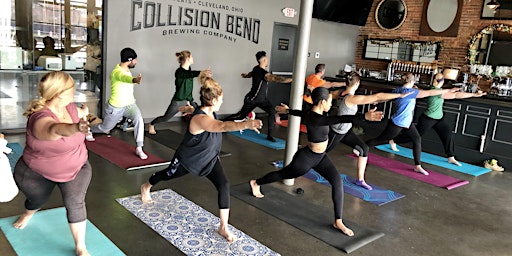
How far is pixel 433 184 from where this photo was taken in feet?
17.6

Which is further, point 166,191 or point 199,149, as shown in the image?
point 166,191

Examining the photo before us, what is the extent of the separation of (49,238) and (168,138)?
3527 mm

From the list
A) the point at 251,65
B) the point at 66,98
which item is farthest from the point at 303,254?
the point at 251,65

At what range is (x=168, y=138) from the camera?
6.57 metres

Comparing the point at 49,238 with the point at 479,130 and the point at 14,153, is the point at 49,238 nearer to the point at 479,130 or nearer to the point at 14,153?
the point at 14,153

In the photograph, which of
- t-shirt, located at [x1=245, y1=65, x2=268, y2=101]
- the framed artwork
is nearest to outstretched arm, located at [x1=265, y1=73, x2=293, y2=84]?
t-shirt, located at [x1=245, y1=65, x2=268, y2=101]

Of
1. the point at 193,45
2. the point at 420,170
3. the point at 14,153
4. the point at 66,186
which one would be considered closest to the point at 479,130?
the point at 420,170

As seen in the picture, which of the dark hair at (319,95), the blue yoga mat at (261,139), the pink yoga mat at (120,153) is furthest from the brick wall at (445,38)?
the pink yoga mat at (120,153)

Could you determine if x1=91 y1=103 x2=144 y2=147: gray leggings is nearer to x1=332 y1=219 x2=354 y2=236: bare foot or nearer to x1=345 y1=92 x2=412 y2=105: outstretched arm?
x1=345 y1=92 x2=412 y2=105: outstretched arm

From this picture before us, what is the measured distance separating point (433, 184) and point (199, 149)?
11.4 ft

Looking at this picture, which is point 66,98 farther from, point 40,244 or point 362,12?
point 362,12

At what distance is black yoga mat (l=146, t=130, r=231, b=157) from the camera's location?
6.17m

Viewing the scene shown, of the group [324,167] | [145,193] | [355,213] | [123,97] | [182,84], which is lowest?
[355,213]

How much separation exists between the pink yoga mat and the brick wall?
6533 millimetres
